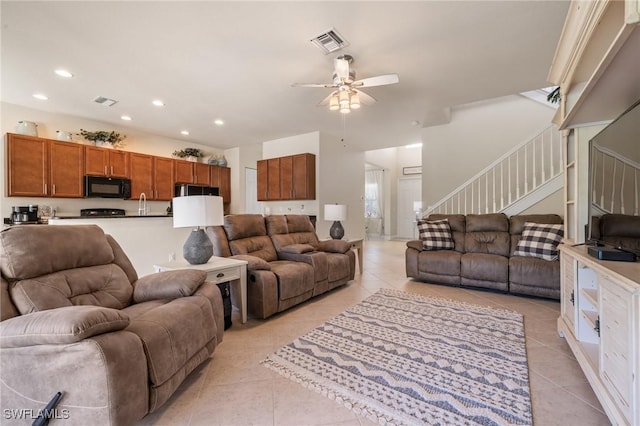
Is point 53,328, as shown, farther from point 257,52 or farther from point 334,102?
point 334,102

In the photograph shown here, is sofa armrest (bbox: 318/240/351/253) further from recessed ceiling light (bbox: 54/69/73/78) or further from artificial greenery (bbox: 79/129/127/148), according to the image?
artificial greenery (bbox: 79/129/127/148)

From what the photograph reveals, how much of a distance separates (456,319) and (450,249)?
160 cm

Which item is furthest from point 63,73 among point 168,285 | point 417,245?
point 417,245

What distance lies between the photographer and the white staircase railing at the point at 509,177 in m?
4.34

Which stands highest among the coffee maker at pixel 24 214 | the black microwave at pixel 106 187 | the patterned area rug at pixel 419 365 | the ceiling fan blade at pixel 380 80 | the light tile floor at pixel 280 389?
the ceiling fan blade at pixel 380 80

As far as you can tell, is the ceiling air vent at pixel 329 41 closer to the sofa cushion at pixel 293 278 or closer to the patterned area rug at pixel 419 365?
the sofa cushion at pixel 293 278

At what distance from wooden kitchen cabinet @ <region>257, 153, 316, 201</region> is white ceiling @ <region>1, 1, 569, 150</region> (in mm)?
1181

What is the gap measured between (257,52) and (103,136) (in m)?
3.99

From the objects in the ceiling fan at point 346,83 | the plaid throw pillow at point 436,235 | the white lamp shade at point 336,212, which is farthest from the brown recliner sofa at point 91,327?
the plaid throw pillow at point 436,235

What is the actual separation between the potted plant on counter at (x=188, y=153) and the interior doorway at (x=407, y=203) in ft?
20.6

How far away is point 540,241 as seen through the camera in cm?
327

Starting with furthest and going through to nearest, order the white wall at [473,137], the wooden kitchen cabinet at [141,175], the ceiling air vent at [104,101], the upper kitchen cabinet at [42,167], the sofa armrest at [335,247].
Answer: the wooden kitchen cabinet at [141,175] < the white wall at [473,137] < the upper kitchen cabinet at [42,167] < the ceiling air vent at [104,101] < the sofa armrest at [335,247]

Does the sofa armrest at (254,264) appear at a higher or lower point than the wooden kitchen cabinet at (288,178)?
lower

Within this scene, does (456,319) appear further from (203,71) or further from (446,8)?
(203,71)
